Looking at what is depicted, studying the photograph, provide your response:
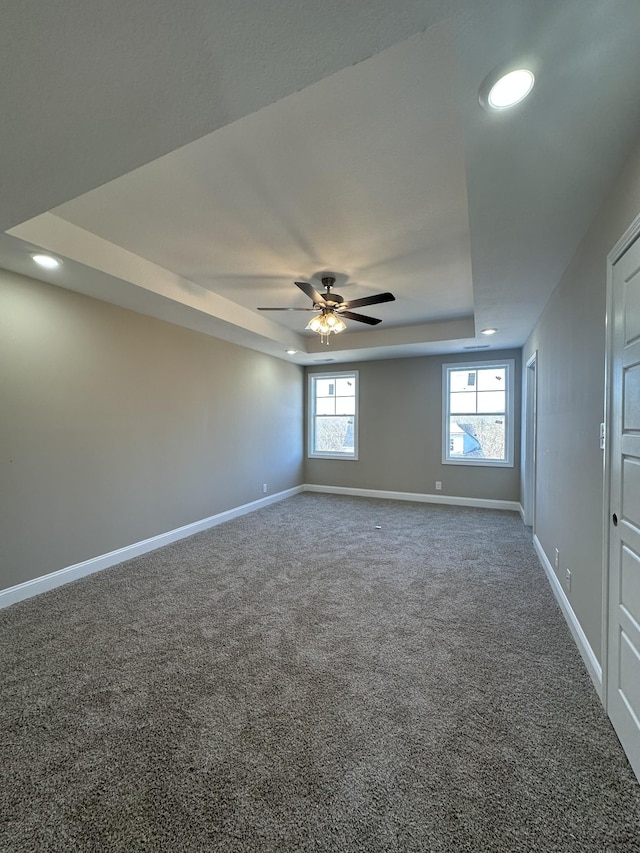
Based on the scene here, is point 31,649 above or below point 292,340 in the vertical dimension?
below

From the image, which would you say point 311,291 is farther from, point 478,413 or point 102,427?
point 478,413

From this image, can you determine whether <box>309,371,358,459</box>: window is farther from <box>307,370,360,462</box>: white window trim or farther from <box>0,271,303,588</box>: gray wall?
<box>0,271,303,588</box>: gray wall

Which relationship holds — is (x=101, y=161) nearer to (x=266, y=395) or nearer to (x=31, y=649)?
(x=31, y=649)

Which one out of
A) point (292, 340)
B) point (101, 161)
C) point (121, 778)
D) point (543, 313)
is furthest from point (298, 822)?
point (292, 340)

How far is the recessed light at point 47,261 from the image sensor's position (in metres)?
2.45

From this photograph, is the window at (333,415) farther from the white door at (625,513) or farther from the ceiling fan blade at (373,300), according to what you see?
the white door at (625,513)

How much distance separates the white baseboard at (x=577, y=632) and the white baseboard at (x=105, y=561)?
3.70 metres

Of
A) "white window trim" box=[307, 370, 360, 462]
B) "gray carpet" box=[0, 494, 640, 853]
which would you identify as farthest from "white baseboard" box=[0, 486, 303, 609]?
"white window trim" box=[307, 370, 360, 462]

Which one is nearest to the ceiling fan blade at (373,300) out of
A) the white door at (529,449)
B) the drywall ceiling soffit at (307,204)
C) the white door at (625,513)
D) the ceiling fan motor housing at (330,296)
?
the ceiling fan motor housing at (330,296)

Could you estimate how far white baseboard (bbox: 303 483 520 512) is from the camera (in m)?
5.47

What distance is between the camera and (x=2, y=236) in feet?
7.15

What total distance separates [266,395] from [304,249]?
124 inches

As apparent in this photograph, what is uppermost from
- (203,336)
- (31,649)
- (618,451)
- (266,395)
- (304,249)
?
(304,249)

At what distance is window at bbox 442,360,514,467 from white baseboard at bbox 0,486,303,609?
3.54 meters
